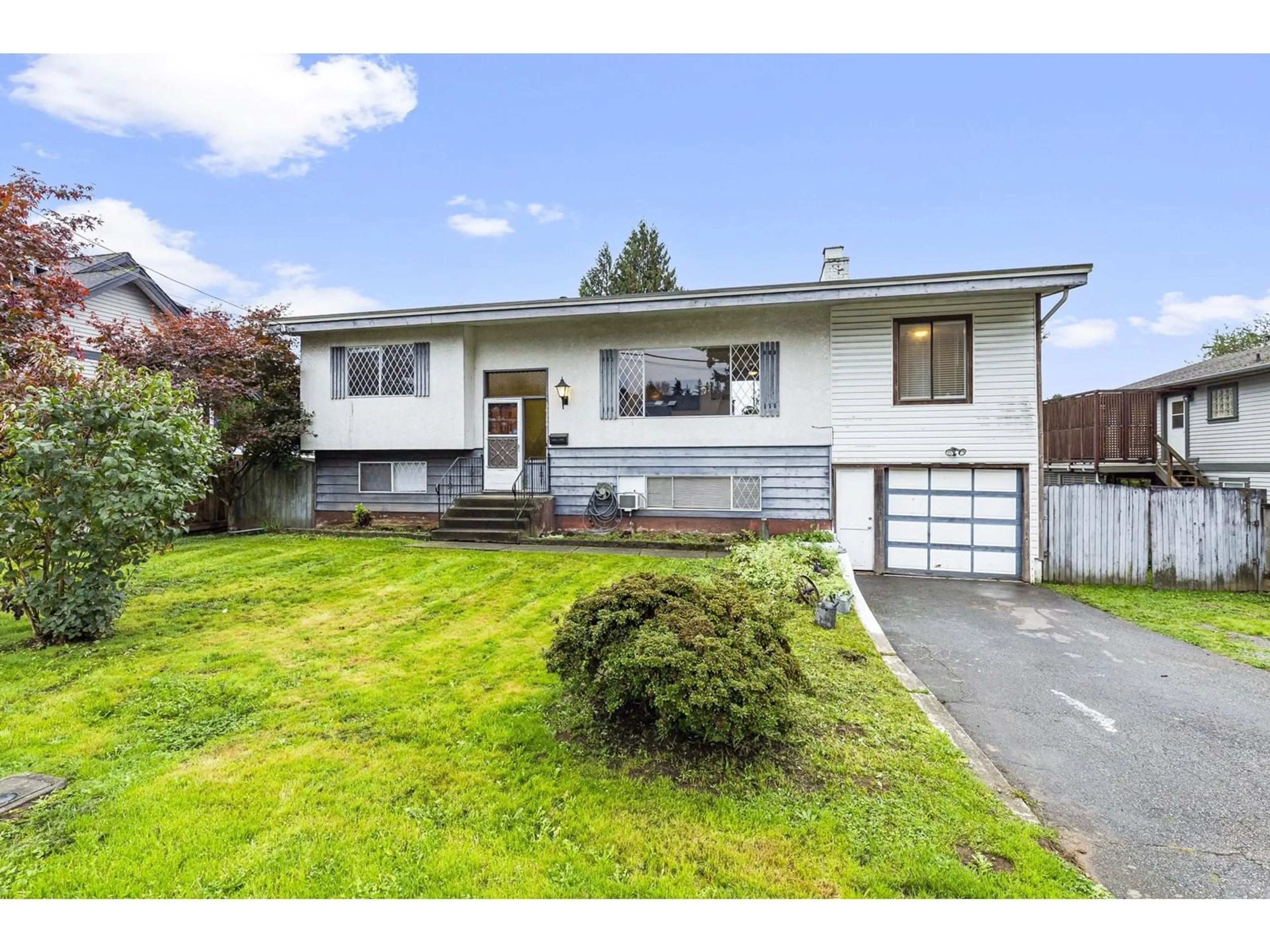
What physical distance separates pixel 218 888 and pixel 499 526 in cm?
876

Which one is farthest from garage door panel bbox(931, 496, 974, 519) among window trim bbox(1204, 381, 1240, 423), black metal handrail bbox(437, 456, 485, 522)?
window trim bbox(1204, 381, 1240, 423)

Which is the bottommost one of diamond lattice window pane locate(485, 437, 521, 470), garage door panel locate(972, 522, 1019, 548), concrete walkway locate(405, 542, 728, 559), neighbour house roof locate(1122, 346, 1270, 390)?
concrete walkway locate(405, 542, 728, 559)

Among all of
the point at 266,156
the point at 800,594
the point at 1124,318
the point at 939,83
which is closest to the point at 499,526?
the point at 800,594

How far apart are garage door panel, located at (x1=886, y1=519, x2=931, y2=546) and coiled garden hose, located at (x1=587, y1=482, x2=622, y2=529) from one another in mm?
5109

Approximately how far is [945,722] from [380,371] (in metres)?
12.1

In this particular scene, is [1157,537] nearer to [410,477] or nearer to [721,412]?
[721,412]

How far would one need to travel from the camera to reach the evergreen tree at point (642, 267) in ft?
97.2

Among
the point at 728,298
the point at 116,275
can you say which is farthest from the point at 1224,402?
the point at 116,275

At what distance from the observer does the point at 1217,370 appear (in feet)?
52.9

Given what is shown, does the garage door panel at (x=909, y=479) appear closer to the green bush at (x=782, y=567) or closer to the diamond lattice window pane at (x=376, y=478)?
the green bush at (x=782, y=567)

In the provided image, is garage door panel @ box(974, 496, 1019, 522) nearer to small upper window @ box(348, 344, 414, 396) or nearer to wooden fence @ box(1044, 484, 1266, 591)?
wooden fence @ box(1044, 484, 1266, 591)

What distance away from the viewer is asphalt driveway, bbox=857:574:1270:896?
2533 mm
